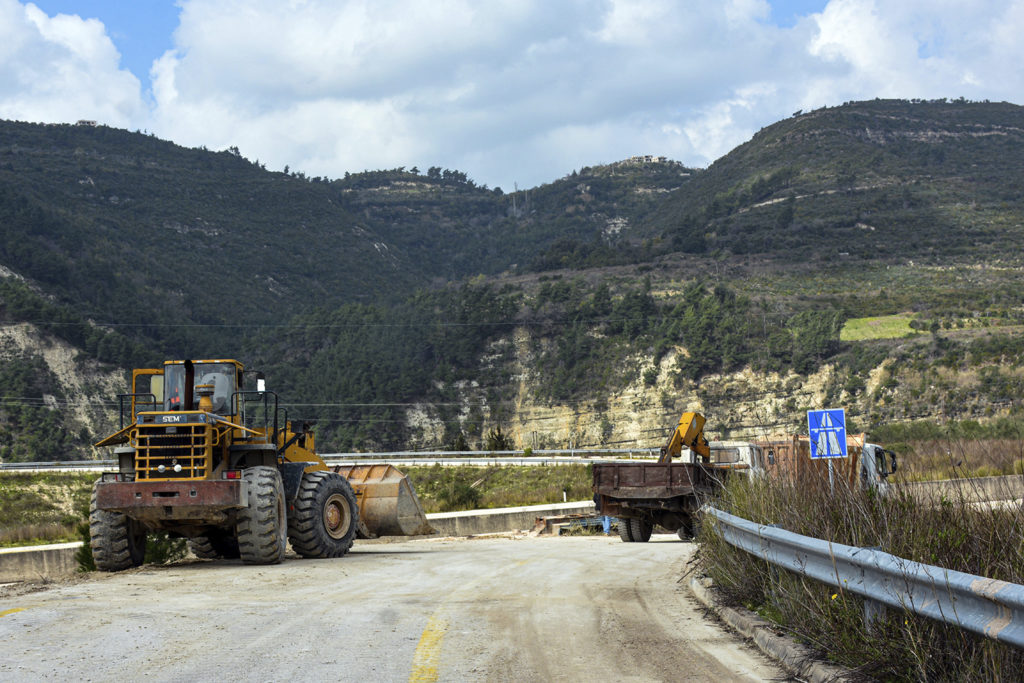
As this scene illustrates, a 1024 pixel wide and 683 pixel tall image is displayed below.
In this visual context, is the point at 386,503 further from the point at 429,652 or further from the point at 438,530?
the point at 429,652

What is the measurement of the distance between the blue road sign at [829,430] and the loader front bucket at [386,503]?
9100mm

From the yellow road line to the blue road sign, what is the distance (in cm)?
747

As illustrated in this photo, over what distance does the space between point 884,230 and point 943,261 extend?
12173mm

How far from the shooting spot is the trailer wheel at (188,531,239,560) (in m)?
19.0

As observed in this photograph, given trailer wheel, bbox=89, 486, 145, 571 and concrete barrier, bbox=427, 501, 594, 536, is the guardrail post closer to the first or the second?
trailer wheel, bbox=89, 486, 145, 571

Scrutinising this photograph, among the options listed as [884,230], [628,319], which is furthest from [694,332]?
[884,230]

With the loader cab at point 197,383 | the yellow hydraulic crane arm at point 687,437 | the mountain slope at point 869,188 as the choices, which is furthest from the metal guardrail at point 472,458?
the mountain slope at point 869,188

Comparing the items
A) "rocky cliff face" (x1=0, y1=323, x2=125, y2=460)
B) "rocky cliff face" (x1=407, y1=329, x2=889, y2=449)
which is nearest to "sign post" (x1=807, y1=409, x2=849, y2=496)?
"rocky cliff face" (x1=407, y1=329, x2=889, y2=449)

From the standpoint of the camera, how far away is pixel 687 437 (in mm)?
21562

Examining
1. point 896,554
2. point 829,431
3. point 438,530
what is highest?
point 829,431

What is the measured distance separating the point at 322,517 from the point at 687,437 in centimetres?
801

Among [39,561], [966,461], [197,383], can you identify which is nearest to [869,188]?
[39,561]

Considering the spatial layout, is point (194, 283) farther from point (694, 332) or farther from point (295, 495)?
point (295, 495)

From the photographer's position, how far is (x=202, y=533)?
17125 millimetres
